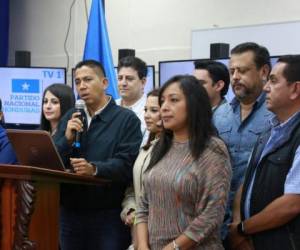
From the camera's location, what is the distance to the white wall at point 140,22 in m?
5.44

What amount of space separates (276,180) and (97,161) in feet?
3.06

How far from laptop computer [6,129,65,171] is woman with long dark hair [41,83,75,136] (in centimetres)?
83

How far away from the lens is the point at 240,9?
5.47 m

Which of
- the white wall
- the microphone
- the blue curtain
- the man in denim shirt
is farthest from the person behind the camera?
the blue curtain

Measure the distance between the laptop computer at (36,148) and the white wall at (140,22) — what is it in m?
3.35

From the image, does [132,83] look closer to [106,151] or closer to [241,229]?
[106,151]

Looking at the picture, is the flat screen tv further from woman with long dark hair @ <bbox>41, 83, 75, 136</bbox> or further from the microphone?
the microphone

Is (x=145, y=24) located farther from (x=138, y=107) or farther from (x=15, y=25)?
(x=138, y=107)

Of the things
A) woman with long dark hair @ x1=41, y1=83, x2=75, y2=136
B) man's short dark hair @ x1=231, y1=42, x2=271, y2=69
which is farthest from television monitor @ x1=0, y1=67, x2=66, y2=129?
man's short dark hair @ x1=231, y1=42, x2=271, y2=69

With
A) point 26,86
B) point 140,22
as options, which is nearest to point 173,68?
point 140,22

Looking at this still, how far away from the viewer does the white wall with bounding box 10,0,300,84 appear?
5.44 metres

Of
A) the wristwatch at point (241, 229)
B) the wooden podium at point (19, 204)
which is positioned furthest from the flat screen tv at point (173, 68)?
the wooden podium at point (19, 204)

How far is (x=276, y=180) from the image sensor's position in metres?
2.16

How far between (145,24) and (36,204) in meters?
4.24
